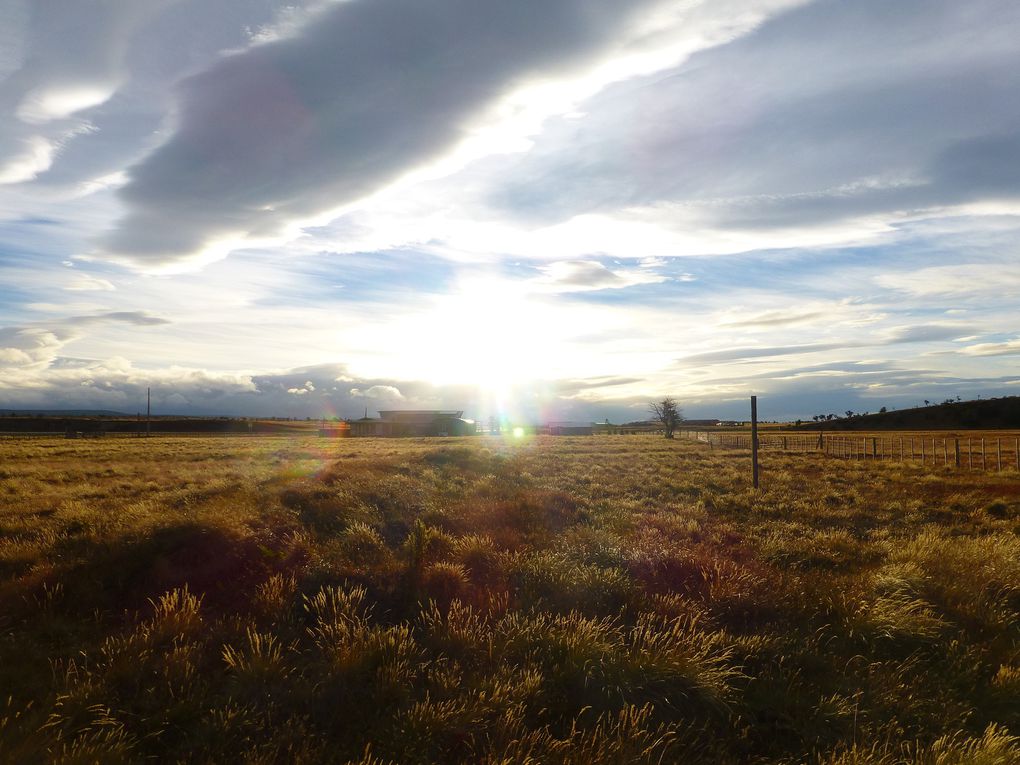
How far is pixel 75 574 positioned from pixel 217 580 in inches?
69.8

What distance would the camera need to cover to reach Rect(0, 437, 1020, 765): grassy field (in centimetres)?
441

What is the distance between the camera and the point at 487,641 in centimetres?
586

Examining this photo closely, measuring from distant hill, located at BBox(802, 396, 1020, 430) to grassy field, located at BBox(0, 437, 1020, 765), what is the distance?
110 meters

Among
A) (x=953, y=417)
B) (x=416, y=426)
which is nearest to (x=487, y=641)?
(x=416, y=426)

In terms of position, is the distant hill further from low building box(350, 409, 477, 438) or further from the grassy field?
the grassy field

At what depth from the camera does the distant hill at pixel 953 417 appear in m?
97.5

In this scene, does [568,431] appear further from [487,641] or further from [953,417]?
[487,641]

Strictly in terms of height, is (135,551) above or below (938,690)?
above

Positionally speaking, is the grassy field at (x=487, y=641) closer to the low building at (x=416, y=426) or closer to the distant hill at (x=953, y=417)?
the low building at (x=416, y=426)

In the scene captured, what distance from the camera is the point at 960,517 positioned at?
52.0ft

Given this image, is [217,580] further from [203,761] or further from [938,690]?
[938,690]

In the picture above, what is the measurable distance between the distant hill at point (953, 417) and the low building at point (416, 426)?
74048 mm

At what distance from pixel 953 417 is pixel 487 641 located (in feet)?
407

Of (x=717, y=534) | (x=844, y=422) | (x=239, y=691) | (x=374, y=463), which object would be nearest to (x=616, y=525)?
(x=717, y=534)
